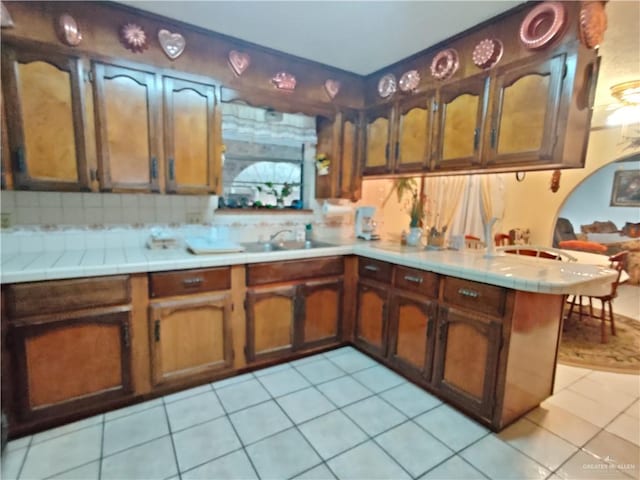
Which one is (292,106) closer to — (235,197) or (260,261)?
(235,197)

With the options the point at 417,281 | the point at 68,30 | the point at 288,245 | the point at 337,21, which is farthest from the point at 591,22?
the point at 68,30

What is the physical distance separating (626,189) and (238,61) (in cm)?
415

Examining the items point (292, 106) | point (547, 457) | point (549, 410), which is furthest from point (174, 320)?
point (549, 410)

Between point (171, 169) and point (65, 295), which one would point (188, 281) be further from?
point (171, 169)

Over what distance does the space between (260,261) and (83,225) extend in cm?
120

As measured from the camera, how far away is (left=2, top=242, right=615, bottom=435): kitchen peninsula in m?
1.61

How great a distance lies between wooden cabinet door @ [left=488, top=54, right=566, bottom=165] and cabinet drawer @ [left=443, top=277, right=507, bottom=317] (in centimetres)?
81

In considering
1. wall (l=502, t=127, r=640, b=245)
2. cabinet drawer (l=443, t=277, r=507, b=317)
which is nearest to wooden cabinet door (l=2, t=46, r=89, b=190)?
cabinet drawer (l=443, t=277, r=507, b=317)

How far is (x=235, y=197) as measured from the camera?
2.74 meters

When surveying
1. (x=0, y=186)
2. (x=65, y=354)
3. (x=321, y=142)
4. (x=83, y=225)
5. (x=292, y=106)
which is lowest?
(x=65, y=354)

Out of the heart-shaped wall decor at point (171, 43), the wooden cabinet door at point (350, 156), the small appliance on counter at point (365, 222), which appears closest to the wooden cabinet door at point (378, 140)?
the wooden cabinet door at point (350, 156)

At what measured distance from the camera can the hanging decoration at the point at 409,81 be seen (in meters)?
2.50

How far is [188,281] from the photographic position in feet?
6.38

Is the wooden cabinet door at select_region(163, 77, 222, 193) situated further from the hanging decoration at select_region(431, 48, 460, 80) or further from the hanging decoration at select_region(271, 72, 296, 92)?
the hanging decoration at select_region(431, 48, 460, 80)
